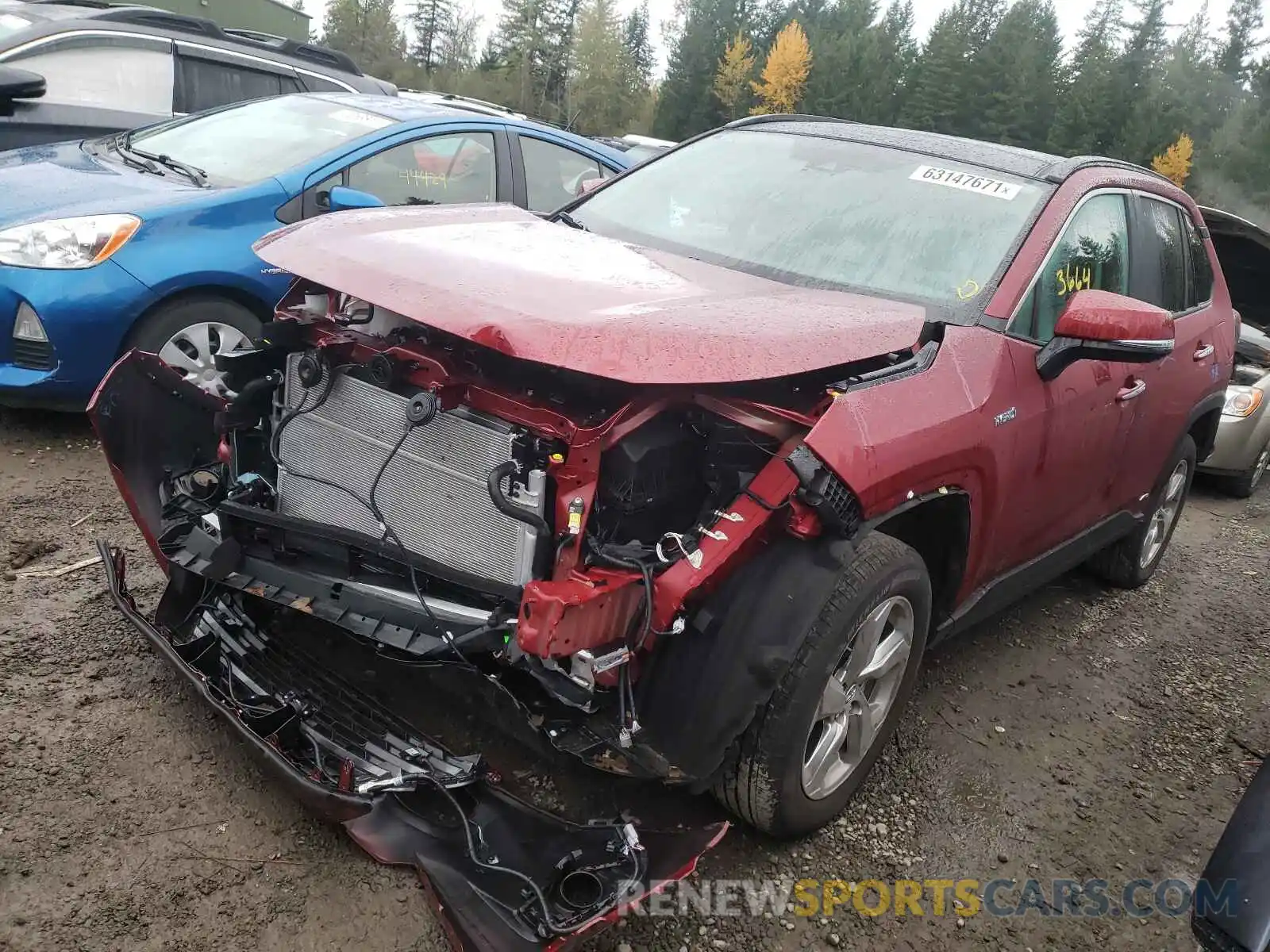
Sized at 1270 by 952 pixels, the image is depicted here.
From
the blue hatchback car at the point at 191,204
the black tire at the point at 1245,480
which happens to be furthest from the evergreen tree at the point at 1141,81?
the blue hatchback car at the point at 191,204

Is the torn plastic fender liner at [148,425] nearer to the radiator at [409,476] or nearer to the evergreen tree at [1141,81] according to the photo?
the radiator at [409,476]

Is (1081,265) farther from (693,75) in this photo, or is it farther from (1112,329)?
(693,75)

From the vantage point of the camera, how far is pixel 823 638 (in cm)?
228

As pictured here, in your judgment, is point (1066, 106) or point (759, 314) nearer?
point (759, 314)

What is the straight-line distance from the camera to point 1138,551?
15.0ft

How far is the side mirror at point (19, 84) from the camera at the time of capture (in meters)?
5.88

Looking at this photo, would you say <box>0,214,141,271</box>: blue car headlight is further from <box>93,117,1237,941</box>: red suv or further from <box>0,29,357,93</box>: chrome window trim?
<box>0,29,357,93</box>: chrome window trim

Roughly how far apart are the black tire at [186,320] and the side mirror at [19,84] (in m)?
2.92

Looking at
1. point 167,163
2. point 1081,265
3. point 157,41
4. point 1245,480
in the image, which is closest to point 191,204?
point 167,163

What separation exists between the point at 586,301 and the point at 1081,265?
194 centimetres

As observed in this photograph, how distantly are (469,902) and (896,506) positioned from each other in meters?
1.36

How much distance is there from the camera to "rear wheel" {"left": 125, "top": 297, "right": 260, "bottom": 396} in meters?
4.18

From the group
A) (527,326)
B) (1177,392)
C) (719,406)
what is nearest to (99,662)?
(527,326)

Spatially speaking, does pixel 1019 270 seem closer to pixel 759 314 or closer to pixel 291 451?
pixel 759 314
